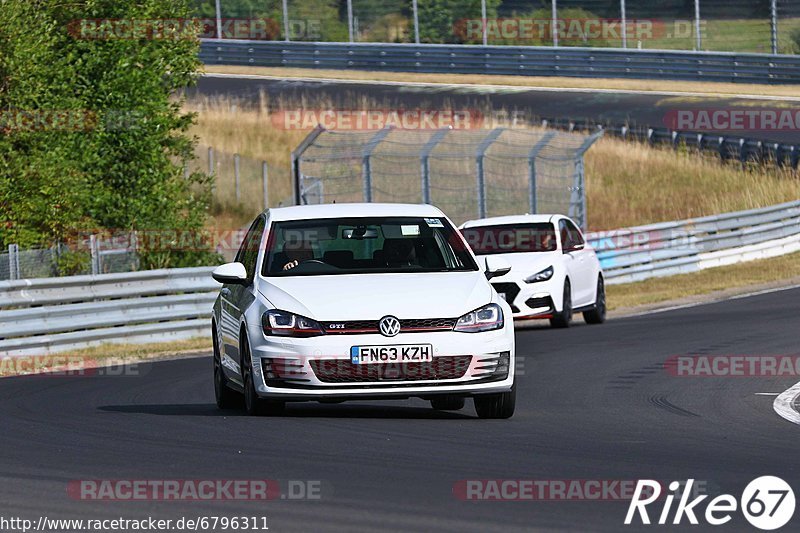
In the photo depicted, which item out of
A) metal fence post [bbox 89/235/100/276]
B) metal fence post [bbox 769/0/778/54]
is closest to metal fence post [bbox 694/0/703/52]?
metal fence post [bbox 769/0/778/54]

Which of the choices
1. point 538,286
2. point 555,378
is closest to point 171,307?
point 538,286

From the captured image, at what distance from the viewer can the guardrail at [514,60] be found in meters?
46.9

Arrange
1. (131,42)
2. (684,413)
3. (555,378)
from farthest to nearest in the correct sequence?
(131,42) < (555,378) < (684,413)

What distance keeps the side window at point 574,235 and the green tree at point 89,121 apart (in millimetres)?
7154

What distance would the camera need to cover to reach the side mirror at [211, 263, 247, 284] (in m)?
11.7

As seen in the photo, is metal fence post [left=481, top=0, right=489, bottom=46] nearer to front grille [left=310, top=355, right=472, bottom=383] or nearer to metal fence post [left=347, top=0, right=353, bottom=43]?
metal fence post [left=347, top=0, right=353, bottom=43]

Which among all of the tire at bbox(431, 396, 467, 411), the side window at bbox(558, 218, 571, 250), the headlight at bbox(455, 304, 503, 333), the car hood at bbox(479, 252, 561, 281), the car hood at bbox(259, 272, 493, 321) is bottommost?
the car hood at bbox(479, 252, 561, 281)

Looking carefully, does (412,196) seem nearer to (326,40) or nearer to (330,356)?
(326,40)

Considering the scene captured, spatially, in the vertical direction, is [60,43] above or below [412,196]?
above

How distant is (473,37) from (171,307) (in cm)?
3106

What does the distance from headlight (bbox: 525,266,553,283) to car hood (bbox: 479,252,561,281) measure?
0.14 feet

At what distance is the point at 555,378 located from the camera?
1504cm

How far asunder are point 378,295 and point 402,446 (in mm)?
1554

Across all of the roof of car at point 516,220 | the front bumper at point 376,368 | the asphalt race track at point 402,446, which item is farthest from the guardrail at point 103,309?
the front bumper at point 376,368
